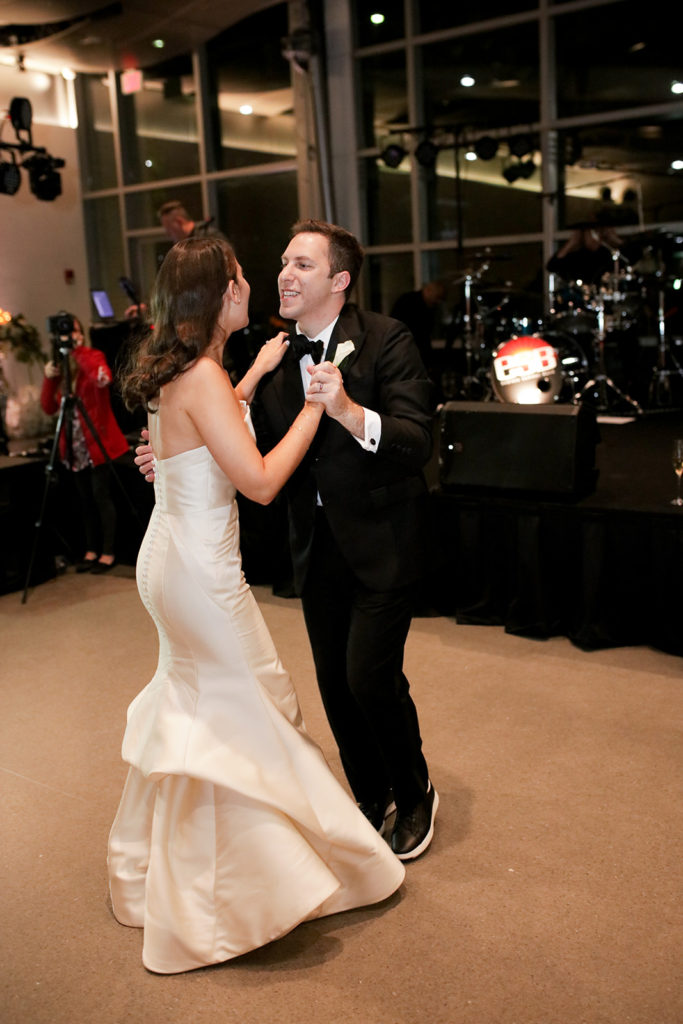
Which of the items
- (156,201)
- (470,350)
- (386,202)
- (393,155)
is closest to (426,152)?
(393,155)

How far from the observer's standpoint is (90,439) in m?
5.57

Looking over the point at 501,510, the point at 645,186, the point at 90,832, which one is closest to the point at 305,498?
the point at 90,832

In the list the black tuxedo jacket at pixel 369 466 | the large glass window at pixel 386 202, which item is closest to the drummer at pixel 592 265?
the large glass window at pixel 386 202

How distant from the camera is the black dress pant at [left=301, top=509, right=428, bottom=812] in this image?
2406 millimetres

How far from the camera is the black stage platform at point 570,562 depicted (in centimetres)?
398

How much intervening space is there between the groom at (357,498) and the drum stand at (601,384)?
5.57 meters

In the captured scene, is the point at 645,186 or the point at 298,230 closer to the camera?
the point at 298,230

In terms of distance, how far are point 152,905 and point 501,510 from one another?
264cm

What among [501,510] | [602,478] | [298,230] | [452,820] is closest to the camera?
[298,230]

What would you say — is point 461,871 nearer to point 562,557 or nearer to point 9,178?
point 562,557

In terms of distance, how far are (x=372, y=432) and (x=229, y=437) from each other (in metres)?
0.34

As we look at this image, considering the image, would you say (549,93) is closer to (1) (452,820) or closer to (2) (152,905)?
(1) (452,820)

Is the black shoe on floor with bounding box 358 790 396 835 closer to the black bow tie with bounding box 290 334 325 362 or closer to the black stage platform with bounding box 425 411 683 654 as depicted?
the black bow tie with bounding box 290 334 325 362

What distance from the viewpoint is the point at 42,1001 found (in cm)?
207
